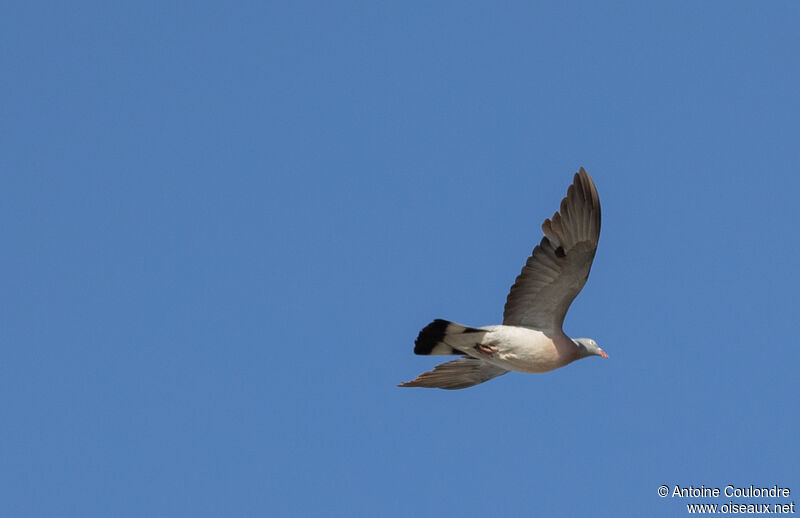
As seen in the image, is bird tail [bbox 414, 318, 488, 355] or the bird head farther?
the bird head

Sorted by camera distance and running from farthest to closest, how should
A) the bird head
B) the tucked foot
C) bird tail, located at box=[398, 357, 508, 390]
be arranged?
bird tail, located at box=[398, 357, 508, 390] < the bird head < the tucked foot

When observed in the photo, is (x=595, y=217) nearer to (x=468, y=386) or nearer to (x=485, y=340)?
(x=485, y=340)

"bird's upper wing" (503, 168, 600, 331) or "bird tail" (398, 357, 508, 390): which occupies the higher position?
"bird's upper wing" (503, 168, 600, 331)

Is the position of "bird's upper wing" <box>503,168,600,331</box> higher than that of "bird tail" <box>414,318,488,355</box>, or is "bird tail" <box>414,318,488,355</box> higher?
"bird's upper wing" <box>503,168,600,331</box>

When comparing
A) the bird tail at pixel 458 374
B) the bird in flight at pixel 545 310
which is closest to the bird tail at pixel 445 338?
the bird in flight at pixel 545 310

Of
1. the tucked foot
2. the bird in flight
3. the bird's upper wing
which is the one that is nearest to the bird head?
the bird in flight

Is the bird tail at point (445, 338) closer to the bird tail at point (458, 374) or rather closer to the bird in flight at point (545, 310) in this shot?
the bird in flight at point (545, 310)

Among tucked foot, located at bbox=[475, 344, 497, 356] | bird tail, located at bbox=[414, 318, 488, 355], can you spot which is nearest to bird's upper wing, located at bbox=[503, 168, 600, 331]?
tucked foot, located at bbox=[475, 344, 497, 356]

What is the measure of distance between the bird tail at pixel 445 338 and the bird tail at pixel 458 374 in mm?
1448

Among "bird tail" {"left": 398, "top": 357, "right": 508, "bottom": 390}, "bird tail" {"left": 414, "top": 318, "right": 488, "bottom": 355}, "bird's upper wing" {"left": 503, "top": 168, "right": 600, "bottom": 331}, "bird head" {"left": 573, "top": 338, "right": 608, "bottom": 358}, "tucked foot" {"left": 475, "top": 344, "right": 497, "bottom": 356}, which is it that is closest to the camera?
"bird's upper wing" {"left": 503, "top": 168, "right": 600, "bottom": 331}

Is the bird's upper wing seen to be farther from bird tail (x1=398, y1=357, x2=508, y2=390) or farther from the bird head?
bird tail (x1=398, y1=357, x2=508, y2=390)

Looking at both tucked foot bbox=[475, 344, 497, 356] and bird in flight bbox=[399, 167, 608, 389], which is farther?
→ tucked foot bbox=[475, 344, 497, 356]

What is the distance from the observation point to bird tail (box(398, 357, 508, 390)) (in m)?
14.7

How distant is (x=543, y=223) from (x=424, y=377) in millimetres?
3277
